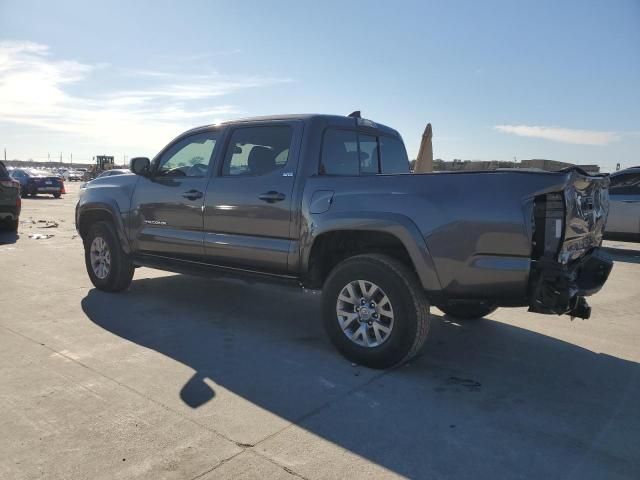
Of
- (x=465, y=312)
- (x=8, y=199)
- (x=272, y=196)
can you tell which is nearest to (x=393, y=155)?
(x=272, y=196)

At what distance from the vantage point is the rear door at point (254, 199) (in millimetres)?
4492

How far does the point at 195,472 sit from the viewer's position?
8.36ft

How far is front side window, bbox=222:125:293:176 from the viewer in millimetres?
4672

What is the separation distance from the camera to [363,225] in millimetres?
3939

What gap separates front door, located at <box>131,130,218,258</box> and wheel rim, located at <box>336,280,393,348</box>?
6.03 ft

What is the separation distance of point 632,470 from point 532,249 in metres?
1.38

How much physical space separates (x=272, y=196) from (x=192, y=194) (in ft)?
3.66

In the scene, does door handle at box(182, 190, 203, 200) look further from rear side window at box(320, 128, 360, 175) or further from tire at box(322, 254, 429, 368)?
tire at box(322, 254, 429, 368)

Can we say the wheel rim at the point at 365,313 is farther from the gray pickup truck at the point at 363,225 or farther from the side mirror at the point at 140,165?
the side mirror at the point at 140,165

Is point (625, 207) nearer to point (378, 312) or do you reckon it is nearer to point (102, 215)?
point (378, 312)

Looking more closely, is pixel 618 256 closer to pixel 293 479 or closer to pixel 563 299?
pixel 563 299

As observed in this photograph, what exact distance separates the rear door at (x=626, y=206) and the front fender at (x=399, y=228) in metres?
8.60

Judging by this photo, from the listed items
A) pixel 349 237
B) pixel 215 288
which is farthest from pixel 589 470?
pixel 215 288

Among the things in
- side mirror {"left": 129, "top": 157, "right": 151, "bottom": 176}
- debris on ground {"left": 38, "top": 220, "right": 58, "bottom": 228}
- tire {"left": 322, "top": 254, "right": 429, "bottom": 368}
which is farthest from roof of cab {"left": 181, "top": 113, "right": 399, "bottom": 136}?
debris on ground {"left": 38, "top": 220, "right": 58, "bottom": 228}
